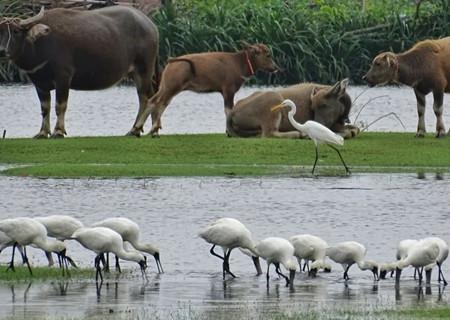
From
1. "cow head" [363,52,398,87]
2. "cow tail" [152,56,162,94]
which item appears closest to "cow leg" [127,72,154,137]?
"cow tail" [152,56,162,94]

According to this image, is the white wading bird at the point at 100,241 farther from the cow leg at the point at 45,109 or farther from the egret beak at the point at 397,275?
the cow leg at the point at 45,109

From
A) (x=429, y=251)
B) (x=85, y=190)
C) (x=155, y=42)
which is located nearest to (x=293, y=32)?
(x=155, y=42)

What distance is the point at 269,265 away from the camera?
1691cm

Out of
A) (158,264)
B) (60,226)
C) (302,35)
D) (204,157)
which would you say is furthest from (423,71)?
(302,35)

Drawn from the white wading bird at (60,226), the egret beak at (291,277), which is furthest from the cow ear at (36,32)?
the egret beak at (291,277)

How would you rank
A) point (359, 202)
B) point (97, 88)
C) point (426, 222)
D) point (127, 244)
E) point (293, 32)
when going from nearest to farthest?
point (127, 244) → point (426, 222) → point (359, 202) → point (97, 88) → point (293, 32)

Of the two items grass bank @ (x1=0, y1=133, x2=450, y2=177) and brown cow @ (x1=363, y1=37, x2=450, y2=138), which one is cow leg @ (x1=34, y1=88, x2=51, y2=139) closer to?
grass bank @ (x1=0, y1=133, x2=450, y2=177)

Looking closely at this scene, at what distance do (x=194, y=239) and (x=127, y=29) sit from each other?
10.6 m

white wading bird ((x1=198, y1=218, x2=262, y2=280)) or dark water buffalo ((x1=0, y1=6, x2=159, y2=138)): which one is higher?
dark water buffalo ((x1=0, y1=6, x2=159, y2=138))

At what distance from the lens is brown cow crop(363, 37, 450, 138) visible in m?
28.4

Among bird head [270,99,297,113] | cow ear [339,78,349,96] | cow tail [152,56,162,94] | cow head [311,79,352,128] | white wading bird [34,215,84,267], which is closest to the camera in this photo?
white wading bird [34,215,84,267]

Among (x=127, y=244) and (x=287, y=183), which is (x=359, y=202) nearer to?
(x=287, y=183)

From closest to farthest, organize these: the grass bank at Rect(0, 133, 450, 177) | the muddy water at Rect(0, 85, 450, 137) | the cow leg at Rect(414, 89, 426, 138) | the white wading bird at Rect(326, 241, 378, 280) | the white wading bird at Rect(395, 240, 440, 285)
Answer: the white wading bird at Rect(395, 240, 440, 285)
the white wading bird at Rect(326, 241, 378, 280)
the grass bank at Rect(0, 133, 450, 177)
the cow leg at Rect(414, 89, 426, 138)
the muddy water at Rect(0, 85, 450, 137)

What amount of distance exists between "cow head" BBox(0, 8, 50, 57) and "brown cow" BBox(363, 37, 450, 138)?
19.0ft
